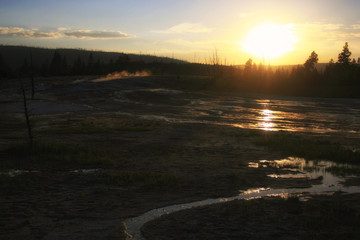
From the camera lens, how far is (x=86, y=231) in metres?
7.41

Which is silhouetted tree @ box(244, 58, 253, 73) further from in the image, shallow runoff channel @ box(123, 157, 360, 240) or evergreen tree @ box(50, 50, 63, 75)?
shallow runoff channel @ box(123, 157, 360, 240)

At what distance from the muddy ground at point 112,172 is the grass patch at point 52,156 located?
36 millimetres

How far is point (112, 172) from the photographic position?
12.5m

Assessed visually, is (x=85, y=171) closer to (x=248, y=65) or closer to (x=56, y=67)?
(x=248, y=65)

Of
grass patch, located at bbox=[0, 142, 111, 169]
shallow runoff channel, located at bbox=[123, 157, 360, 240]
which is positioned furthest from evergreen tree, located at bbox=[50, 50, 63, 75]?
shallow runoff channel, located at bbox=[123, 157, 360, 240]

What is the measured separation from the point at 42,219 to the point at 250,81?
57018 millimetres

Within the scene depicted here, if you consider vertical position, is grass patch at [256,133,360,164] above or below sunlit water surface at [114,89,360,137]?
above

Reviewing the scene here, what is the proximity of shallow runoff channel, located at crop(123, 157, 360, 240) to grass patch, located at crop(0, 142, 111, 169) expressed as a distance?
18.3 ft

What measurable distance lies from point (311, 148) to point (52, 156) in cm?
1151

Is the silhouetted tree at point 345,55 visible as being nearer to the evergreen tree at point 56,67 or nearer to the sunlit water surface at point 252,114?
the sunlit water surface at point 252,114

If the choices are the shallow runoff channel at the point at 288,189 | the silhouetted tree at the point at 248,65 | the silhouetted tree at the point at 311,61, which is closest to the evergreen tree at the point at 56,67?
the silhouetted tree at the point at 248,65

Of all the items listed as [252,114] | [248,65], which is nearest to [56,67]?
[248,65]

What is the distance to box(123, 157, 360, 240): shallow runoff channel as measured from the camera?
26.6 feet

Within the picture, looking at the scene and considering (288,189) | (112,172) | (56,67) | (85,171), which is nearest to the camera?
(288,189)
